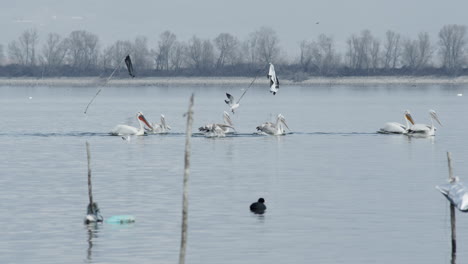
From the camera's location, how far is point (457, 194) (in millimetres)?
21062

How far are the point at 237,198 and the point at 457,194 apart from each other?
31.6 feet

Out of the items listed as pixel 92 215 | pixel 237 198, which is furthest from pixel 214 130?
pixel 92 215

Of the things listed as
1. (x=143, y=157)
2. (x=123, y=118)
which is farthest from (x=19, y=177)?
(x=123, y=118)

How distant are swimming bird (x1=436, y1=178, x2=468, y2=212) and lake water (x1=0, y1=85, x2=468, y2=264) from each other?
108 cm

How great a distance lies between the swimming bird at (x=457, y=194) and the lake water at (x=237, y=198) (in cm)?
108

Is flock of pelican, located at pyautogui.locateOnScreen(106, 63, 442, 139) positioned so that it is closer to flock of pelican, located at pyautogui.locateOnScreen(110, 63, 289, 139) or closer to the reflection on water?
flock of pelican, located at pyautogui.locateOnScreen(110, 63, 289, 139)

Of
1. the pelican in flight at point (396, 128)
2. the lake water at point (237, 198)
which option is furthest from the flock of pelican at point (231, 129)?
the lake water at point (237, 198)

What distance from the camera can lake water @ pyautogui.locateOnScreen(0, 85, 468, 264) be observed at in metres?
21.9

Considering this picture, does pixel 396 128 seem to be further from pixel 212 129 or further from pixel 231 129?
pixel 212 129

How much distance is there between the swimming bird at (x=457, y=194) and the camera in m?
20.8

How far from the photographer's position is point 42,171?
3706 centimetres

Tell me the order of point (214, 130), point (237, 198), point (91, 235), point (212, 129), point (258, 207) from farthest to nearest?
point (212, 129) → point (214, 130) → point (237, 198) → point (258, 207) → point (91, 235)

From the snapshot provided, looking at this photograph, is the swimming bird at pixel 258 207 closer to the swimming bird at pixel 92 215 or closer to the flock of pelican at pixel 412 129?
the swimming bird at pixel 92 215

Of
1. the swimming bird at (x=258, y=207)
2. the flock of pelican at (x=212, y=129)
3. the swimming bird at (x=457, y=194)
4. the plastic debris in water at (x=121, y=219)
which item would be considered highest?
the swimming bird at (x=457, y=194)
